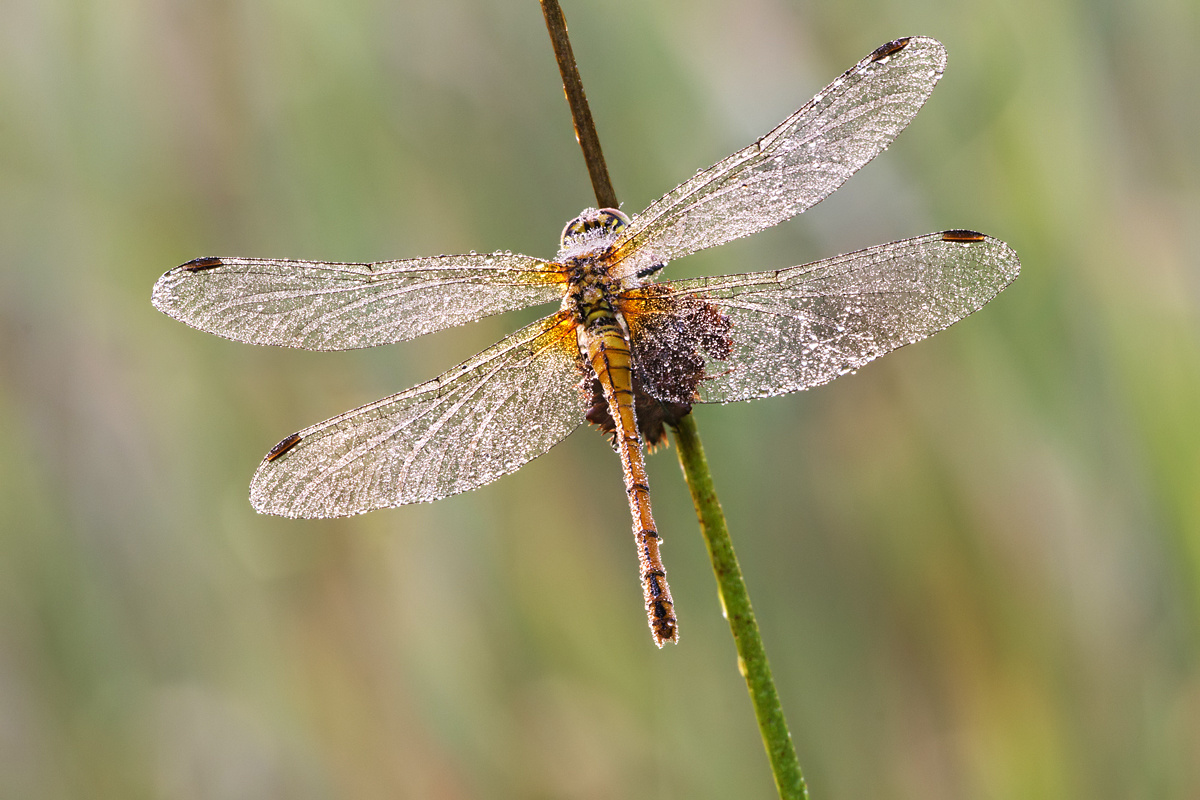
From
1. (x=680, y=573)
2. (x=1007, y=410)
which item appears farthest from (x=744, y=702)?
(x=1007, y=410)

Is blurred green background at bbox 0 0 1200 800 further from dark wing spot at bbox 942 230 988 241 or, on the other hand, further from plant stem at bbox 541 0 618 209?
plant stem at bbox 541 0 618 209

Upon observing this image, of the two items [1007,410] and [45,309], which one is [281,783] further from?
[1007,410]

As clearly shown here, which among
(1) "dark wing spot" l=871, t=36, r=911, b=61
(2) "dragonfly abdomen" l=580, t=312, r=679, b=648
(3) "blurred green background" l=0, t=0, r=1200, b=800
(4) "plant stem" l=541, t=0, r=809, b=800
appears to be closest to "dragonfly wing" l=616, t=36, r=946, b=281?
(1) "dark wing spot" l=871, t=36, r=911, b=61

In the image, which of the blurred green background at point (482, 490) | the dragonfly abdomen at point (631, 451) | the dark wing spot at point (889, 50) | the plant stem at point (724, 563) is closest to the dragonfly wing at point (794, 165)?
the dark wing spot at point (889, 50)

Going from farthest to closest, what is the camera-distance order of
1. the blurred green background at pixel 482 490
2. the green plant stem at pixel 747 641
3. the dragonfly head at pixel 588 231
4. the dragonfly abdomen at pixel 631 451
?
the blurred green background at pixel 482 490 → the dragonfly head at pixel 588 231 → the dragonfly abdomen at pixel 631 451 → the green plant stem at pixel 747 641

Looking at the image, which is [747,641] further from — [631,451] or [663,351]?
[663,351]

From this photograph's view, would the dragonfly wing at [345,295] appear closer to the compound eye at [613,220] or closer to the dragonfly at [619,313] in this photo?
the dragonfly at [619,313]

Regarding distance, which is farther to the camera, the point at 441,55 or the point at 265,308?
the point at 441,55
